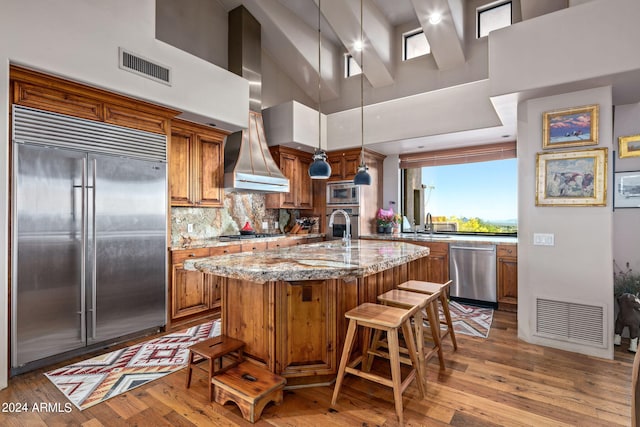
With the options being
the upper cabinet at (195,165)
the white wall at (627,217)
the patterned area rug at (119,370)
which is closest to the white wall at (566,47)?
the white wall at (627,217)

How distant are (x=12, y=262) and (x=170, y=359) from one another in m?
1.45

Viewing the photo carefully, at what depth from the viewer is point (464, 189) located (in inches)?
219

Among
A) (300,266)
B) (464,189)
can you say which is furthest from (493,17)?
(300,266)

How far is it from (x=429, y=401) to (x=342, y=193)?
386cm

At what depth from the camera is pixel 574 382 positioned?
243 centimetres

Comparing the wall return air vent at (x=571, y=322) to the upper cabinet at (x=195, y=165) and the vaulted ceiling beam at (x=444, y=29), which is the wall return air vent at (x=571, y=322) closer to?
the vaulted ceiling beam at (x=444, y=29)

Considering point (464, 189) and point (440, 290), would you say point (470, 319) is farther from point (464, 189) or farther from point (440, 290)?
point (464, 189)

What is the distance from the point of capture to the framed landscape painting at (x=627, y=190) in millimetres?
3340

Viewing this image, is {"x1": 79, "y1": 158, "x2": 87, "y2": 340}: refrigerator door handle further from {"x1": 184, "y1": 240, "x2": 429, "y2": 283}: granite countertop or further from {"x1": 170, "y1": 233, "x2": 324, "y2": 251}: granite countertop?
{"x1": 184, "y1": 240, "x2": 429, "y2": 283}: granite countertop

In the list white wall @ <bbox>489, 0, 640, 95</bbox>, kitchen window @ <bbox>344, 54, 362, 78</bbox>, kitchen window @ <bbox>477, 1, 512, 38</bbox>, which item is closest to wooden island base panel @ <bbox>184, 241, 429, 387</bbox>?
white wall @ <bbox>489, 0, 640, 95</bbox>

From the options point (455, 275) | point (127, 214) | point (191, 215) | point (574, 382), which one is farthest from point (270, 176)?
point (574, 382)

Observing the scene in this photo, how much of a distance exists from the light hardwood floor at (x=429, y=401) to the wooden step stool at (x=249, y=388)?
0.06 m

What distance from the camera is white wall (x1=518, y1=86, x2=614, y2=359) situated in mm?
2900

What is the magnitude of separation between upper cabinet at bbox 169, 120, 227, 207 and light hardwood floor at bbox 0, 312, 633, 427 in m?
2.25
